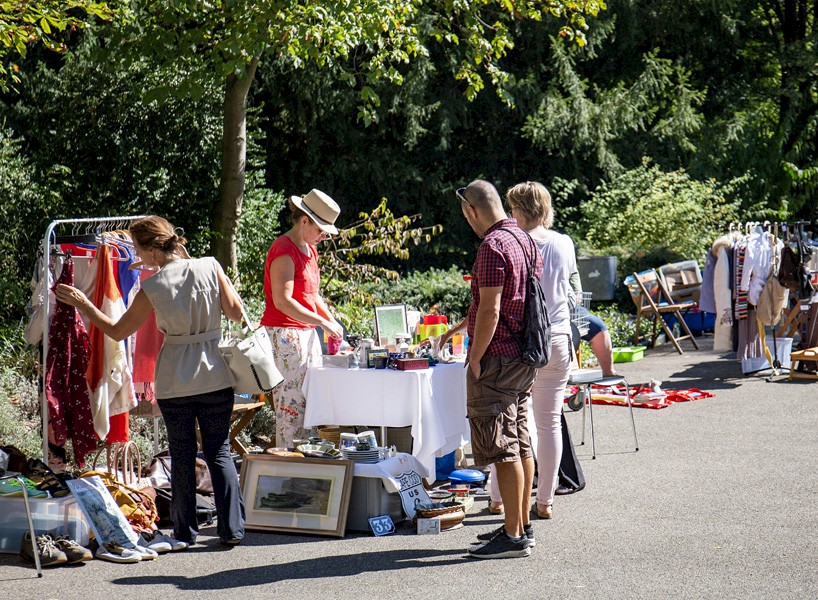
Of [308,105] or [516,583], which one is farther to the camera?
[308,105]

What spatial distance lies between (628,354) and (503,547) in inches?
354

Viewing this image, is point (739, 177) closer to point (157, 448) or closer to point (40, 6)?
point (40, 6)

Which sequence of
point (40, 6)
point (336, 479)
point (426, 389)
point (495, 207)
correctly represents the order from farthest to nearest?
point (40, 6)
point (426, 389)
point (336, 479)
point (495, 207)

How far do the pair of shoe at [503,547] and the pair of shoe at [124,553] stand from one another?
1.75 meters

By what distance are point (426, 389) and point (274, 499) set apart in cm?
120

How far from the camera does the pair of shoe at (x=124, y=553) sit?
226 inches

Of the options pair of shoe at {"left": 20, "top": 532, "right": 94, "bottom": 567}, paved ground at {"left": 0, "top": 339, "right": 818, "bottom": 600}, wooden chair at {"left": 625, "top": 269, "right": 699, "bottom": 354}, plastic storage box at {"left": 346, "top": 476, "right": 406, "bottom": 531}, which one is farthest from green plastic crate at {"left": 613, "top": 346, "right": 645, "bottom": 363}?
pair of shoe at {"left": 20, "top": 532, "right": 94, "bottom": 567}

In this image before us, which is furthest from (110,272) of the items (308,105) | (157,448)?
(308,105)

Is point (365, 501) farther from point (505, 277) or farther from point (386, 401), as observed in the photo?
point (505, 277)

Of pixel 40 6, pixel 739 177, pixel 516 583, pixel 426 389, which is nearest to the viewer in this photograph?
pixel 516 583

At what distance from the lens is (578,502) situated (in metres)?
6.93

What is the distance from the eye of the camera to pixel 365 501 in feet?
20.8

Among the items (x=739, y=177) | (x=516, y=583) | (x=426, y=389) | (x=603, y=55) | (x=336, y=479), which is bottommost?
(x=516, y=583)

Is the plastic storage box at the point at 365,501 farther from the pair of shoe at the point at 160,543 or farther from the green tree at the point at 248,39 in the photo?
the green tree at the point at 248,39
